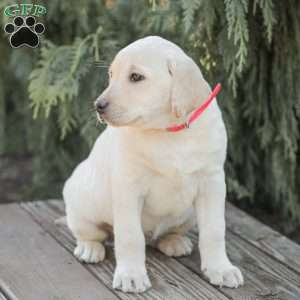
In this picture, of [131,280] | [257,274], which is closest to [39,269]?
[131,280]

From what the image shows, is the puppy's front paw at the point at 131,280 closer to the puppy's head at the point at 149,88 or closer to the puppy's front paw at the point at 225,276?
the puppy's front paw at the point at 225,276

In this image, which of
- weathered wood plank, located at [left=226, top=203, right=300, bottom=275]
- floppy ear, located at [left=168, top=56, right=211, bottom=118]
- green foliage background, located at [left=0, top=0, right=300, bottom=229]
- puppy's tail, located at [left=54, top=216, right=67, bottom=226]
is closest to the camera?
floppy ear, located at [left=168, top=56, right=211, bottom=118]

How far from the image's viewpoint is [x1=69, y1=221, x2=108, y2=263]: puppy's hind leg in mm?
2967

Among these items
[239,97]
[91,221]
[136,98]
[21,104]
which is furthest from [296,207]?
[21,104]

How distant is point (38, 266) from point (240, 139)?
62.7 inches

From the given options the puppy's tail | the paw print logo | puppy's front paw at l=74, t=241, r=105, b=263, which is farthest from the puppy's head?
the puppy's tail

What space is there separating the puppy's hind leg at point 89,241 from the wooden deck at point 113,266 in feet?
0.13

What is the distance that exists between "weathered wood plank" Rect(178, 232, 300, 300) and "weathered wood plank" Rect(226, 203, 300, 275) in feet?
0.14

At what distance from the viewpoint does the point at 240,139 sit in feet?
13.3

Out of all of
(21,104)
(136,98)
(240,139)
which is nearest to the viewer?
(136,98)

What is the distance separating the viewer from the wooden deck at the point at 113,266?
269cm

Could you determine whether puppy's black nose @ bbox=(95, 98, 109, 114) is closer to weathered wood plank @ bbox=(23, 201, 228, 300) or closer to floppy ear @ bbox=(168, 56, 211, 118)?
floppy ear @ bbox=(168, 56, 211, 118)

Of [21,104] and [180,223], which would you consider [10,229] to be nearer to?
[180,223]

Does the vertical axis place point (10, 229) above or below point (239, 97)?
below
